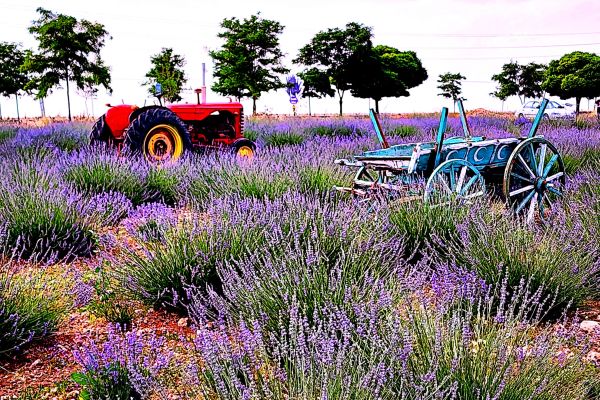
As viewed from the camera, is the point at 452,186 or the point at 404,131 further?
the point at 404,131

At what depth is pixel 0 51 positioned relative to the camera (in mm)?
43062

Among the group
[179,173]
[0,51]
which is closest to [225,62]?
[0,51]

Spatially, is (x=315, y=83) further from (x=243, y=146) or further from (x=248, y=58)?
(x=243, y=146)

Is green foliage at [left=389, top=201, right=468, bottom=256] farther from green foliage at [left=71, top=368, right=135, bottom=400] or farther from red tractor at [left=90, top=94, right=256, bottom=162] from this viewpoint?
red tractor at [left=90, top=94, right=256, bottom=162]

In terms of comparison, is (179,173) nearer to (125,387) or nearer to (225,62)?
(125,387)

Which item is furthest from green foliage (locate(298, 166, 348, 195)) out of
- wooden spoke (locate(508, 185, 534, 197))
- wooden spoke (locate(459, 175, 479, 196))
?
wooden spoke (locate(508, 185, 534, 197))

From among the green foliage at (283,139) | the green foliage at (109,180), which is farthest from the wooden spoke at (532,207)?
the green foliage at (283,139)

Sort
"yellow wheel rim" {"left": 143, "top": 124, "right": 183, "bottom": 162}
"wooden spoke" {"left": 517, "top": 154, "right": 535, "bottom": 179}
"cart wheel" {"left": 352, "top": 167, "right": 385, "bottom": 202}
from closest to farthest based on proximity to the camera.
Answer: "cart wheel" {"left": 352, "top": 167, "right": 385, "bottom": 202} → "wooden spoke" {"left": 517, "top": 154, "right": 535, "bottom": 179} → "yellow wheel rim" {"left": 143, "top": 124, "right": 183, "bottom": 162}

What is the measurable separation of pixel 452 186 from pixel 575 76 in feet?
169

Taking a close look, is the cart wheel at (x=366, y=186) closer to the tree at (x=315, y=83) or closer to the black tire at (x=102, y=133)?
the black tire at (x=102, y=133)

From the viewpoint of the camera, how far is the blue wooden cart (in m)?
4.78

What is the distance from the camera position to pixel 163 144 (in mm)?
8664

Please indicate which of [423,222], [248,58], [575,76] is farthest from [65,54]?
[575,76]

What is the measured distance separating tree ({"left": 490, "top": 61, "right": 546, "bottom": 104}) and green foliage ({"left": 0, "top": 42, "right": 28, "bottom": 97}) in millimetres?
46446
